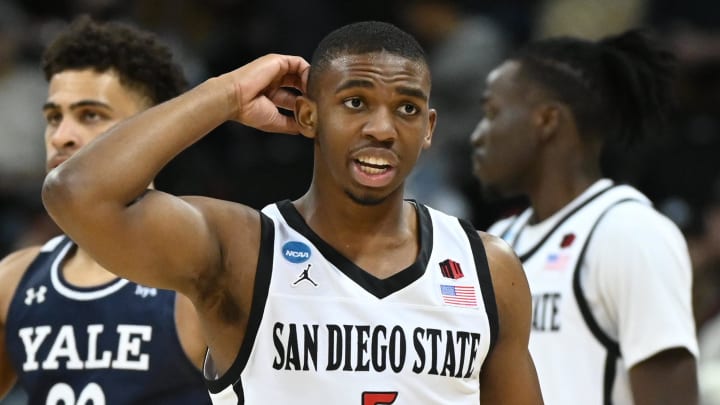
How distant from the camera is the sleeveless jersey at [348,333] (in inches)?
137

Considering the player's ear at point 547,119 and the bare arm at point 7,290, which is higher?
the player's ear at point 547,119

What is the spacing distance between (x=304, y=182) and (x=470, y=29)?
6.72ft

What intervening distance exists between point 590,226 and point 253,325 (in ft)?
6.42

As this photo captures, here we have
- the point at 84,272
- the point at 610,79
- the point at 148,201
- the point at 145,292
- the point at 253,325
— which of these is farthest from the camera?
the point at 610,79

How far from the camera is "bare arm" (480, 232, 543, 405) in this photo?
3734mm

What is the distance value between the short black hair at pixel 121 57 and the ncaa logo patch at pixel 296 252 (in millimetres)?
1423

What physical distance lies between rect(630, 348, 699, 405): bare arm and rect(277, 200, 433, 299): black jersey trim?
1.31 meters

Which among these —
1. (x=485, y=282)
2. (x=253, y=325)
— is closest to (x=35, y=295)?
(x=253, y=325)

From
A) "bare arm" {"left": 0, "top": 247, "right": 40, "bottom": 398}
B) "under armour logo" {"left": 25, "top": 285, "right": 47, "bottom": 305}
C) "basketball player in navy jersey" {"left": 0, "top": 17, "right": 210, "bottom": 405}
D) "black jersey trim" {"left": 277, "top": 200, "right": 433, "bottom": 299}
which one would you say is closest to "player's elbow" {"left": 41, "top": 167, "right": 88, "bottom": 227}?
"black jersey trim" {"left": 277, "top": 200, "right": 433, "bottom": 299}

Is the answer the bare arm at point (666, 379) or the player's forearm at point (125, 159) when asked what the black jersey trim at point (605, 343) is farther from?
the player's forearm at point (125, 159)

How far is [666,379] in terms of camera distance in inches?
182

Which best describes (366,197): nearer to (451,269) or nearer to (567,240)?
(451,269)

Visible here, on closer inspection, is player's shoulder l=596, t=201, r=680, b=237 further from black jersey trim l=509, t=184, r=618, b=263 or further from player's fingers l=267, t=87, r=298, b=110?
player's fingers l=267, t=87, r=298, b=110

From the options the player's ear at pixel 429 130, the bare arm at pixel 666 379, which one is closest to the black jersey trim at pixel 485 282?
the player's ear at pixel 429 130
